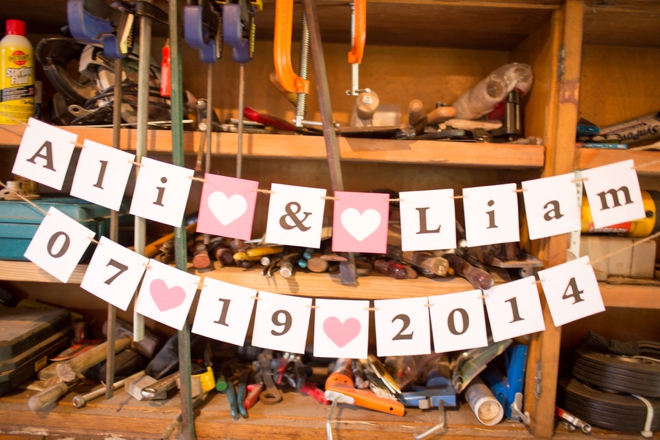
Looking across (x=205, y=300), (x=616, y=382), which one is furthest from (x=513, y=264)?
(x=205, y=300)

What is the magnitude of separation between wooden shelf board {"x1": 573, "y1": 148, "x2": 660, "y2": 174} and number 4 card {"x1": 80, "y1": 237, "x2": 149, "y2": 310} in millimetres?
1039

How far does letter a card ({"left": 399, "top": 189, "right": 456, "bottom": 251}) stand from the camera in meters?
0.81

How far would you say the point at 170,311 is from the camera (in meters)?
0.85

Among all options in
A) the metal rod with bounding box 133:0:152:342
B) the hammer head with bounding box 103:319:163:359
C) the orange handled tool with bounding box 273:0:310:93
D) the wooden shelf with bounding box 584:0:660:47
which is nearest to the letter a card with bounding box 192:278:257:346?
the metal rod with bounding box 133:0:152:342

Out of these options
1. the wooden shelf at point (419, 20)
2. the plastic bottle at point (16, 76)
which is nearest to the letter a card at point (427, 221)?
the wooden shelf at point (419, 20)

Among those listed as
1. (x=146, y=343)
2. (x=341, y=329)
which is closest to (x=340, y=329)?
(x=341, y=329)

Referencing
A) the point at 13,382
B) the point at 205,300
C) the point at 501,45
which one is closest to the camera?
the point at 205,300

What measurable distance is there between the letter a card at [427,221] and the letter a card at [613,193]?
0.33 metres

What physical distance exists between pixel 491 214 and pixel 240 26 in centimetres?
66

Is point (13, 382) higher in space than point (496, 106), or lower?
lower

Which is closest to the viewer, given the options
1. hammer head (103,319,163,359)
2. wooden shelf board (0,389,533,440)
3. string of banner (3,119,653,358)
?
string of banner (3,119,653,358)

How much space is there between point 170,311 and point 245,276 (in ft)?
0.61

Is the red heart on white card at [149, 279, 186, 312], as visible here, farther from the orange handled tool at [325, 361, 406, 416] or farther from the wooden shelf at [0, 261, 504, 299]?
the orange handled tool at [325, 361, 406, 416]

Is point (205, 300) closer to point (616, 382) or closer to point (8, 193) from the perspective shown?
point (8, 193)
